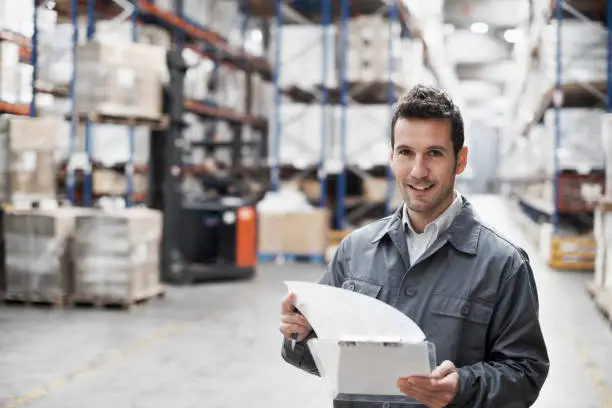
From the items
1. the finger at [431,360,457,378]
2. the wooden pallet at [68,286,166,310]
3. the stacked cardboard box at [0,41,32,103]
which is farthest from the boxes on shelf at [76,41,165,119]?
the finger at [431,360,457,378]

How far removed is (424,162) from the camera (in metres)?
1.72

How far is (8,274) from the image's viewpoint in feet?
23.3

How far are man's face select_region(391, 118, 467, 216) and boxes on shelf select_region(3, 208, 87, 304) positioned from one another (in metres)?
5.70

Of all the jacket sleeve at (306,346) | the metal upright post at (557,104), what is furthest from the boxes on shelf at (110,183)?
the jacket sleeve at (306,346)

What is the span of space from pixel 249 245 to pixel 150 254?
1.78m

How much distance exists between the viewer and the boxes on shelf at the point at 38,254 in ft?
22.7

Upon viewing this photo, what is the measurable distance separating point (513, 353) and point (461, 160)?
465 millimetres

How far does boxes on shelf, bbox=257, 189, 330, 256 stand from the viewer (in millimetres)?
10383

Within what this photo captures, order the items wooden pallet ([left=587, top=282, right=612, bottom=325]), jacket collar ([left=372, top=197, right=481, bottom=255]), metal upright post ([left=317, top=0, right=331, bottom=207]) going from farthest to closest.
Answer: metal upright post ([left=317, top=0, right=331, bottom=207]) → wooden pallet ([left=587, top=282, right=612, bottom=325]) → jacket collar ([left=372, top=197, right=481, bottom=255])

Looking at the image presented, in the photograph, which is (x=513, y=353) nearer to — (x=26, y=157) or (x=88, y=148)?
(x=26, y=157)

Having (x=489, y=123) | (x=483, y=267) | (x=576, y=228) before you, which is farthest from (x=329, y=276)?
(x=489, y=123)

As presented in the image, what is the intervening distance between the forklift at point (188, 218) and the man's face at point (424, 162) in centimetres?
647

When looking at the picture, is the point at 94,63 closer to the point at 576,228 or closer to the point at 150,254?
the point at 150,254

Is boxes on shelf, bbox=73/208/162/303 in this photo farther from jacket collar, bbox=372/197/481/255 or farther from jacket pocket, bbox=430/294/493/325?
jacket pocket, bbox=430/294/493/325
